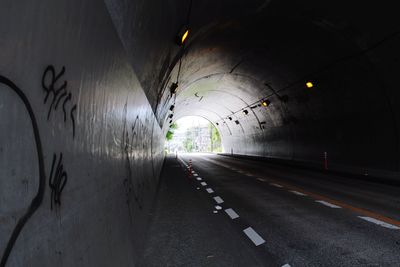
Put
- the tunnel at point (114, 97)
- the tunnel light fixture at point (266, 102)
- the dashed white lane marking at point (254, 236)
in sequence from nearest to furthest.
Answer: the tunnel at point (114, 97)
the dashed white lane marking at point (254, 236)
the tunnel light fixture at point (266, 102)

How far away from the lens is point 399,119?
13.9 m

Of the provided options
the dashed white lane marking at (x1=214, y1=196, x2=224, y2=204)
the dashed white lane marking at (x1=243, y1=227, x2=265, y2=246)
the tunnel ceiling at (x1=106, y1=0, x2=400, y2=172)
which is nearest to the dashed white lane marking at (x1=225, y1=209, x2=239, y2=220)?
the dashed white lane marking at (x1=243, y1=227, x2=265, y2=246)

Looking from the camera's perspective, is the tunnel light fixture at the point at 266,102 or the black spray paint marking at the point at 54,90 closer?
the black spray paint marking at the point at 54,90

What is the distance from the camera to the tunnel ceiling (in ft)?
24.9

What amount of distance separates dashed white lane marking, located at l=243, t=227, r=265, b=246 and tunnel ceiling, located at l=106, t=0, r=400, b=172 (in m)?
3.46

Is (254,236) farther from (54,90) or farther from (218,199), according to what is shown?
(54,90)

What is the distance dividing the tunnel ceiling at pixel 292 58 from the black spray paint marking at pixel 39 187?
84.0 inches

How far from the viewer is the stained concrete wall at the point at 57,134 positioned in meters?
1.63

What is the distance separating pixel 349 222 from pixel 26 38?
22.7 feet

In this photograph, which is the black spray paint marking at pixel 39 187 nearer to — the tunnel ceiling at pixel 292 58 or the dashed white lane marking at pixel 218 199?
the tunnel ceiling at pixel 292 58

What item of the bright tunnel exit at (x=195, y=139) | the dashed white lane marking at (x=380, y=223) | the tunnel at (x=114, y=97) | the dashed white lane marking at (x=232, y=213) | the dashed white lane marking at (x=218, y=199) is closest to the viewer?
the tunnel at (x=114, y=97)

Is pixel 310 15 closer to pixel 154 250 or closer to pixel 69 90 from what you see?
pixel 154 250

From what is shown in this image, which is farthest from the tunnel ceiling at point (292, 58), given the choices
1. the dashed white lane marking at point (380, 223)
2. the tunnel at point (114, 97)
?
the dashed white lane marking at point (380, 223)

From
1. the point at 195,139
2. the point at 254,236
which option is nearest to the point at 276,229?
the point at 254,236
